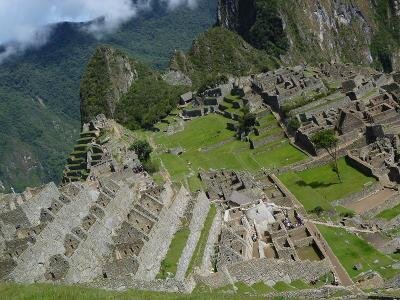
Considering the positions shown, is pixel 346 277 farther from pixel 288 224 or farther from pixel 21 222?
pixel 21 222

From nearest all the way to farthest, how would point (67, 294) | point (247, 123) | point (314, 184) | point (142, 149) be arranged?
1. point (67, 294)
2. point (314, 184)
3. point (142, 149)
4. point (247, 123)

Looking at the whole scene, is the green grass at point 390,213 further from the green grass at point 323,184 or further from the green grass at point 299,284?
the green grass at point 299,284

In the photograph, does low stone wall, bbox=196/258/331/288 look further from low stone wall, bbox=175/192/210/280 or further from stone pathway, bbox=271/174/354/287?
→ low stone wall, bbox=175/192/210/280

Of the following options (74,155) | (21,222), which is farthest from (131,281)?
(74,155)

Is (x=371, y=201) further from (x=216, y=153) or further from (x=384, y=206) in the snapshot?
→ (x=216, y=153)

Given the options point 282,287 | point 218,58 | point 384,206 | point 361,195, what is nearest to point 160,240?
point 282,287

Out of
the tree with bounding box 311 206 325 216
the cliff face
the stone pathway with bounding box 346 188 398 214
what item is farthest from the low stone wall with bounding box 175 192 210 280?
the cliff face
